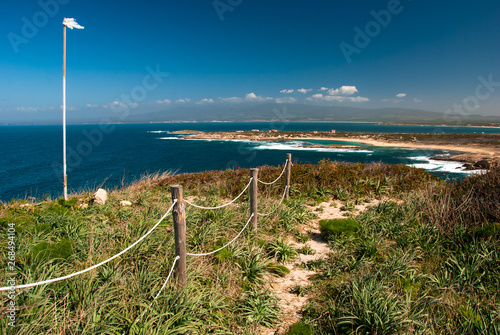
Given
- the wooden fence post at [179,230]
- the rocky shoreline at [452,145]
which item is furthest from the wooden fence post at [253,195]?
the rocky shoreline at [452,145]

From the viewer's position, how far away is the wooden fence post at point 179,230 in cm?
340

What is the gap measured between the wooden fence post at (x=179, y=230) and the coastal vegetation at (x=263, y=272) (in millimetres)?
165

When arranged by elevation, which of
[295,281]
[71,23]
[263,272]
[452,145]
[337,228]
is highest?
[71,23]

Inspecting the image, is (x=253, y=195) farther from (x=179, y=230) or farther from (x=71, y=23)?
(x=71, y=23)

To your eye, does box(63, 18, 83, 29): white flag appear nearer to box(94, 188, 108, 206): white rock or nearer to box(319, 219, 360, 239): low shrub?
box(94, 188, 108, 206): white rock

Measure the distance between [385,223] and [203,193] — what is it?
654 centimetres

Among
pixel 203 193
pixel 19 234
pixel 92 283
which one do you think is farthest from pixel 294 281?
pixel 203 193

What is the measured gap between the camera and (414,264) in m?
4.86

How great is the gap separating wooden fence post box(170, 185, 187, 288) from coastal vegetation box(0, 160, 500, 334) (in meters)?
0.17

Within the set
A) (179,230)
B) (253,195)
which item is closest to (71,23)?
(253,195)

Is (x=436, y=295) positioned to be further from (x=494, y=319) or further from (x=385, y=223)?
(x=385, y=223)

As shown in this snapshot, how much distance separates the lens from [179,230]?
346 cm

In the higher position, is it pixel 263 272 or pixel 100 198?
pixel 100 198

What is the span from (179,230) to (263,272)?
1.96m
